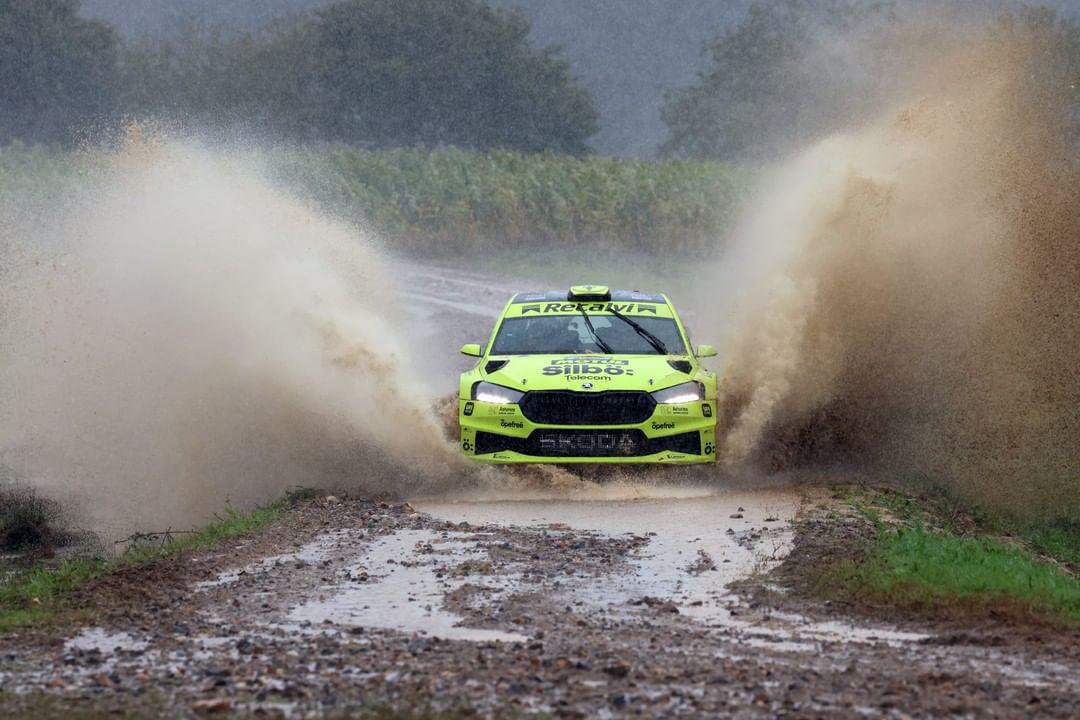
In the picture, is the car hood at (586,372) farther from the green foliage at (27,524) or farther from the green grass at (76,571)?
the green foliage at (27,524)

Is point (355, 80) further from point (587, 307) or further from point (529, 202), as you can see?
point (587, 307)

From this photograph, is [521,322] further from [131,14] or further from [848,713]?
[131,14]

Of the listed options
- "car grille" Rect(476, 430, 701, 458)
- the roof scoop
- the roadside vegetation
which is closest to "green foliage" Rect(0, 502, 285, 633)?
"car grille" Rect(476, 430, 701, 458)

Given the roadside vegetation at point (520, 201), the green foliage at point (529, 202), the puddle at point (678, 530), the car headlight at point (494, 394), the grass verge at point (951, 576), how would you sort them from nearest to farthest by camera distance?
1. the grass verge at point (951, 576)
2. the puddle at point (678, 530)
3. the car headlight at point (494, 394)
4. the roadside vegetation at point (520, 201)
5. the green foliage at point (529, 202)

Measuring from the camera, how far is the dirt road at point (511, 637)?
24.6 ft

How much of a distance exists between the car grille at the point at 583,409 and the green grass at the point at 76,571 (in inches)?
86.1

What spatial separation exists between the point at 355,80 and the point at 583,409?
77995 mm

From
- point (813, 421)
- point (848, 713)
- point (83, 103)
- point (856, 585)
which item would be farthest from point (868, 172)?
point (83, 103)

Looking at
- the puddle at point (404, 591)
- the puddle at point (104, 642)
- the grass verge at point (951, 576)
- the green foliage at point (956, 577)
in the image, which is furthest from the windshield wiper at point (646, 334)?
the puddle at point (104, 642)

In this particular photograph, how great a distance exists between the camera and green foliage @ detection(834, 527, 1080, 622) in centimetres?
973

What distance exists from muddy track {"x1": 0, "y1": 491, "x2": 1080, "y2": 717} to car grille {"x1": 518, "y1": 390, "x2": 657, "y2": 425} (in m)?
2.09

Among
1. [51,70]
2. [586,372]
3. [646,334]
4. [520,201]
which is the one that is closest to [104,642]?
[586,372]

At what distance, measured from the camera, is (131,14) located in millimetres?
157125

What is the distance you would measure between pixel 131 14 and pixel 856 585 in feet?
510
